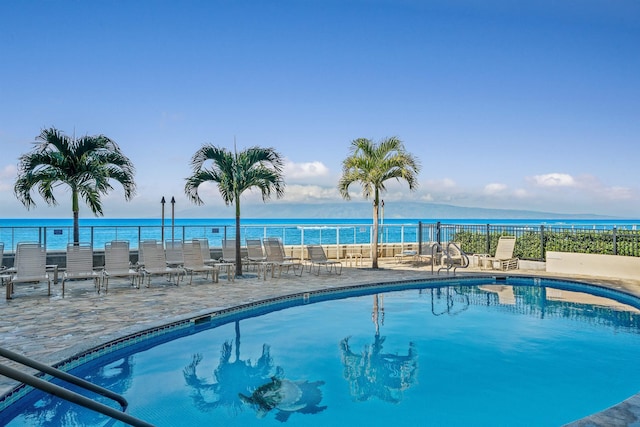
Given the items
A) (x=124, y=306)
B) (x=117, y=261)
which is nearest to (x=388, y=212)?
(x=117, y=261)

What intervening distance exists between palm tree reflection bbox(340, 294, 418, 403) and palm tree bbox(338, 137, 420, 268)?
23.2ft

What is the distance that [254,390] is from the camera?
15.7 ft

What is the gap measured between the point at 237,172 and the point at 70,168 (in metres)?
3.94

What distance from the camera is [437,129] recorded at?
2305 cm

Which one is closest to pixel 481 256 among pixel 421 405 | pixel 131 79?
pixel 421 405

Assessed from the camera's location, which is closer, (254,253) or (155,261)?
(155,261)

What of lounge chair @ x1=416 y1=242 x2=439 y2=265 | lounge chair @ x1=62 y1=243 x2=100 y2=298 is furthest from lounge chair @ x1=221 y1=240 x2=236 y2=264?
lounge chair @ x1=416 y1=242 x2=439 y2=265

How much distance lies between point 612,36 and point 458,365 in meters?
13.3

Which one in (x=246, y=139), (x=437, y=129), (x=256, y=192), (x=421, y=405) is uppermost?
(x=437, y=129)

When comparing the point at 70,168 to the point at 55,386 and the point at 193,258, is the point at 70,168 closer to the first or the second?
the point at 193,258

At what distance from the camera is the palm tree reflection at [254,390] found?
4.37 meters

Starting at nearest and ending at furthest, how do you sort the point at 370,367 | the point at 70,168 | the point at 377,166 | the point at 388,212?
the point at 370,367, the point at 70,168, the point at 377,166, the point at 388,212

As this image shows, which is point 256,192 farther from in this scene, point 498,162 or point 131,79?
point 498,162

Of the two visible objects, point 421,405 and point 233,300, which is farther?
point 233,300
